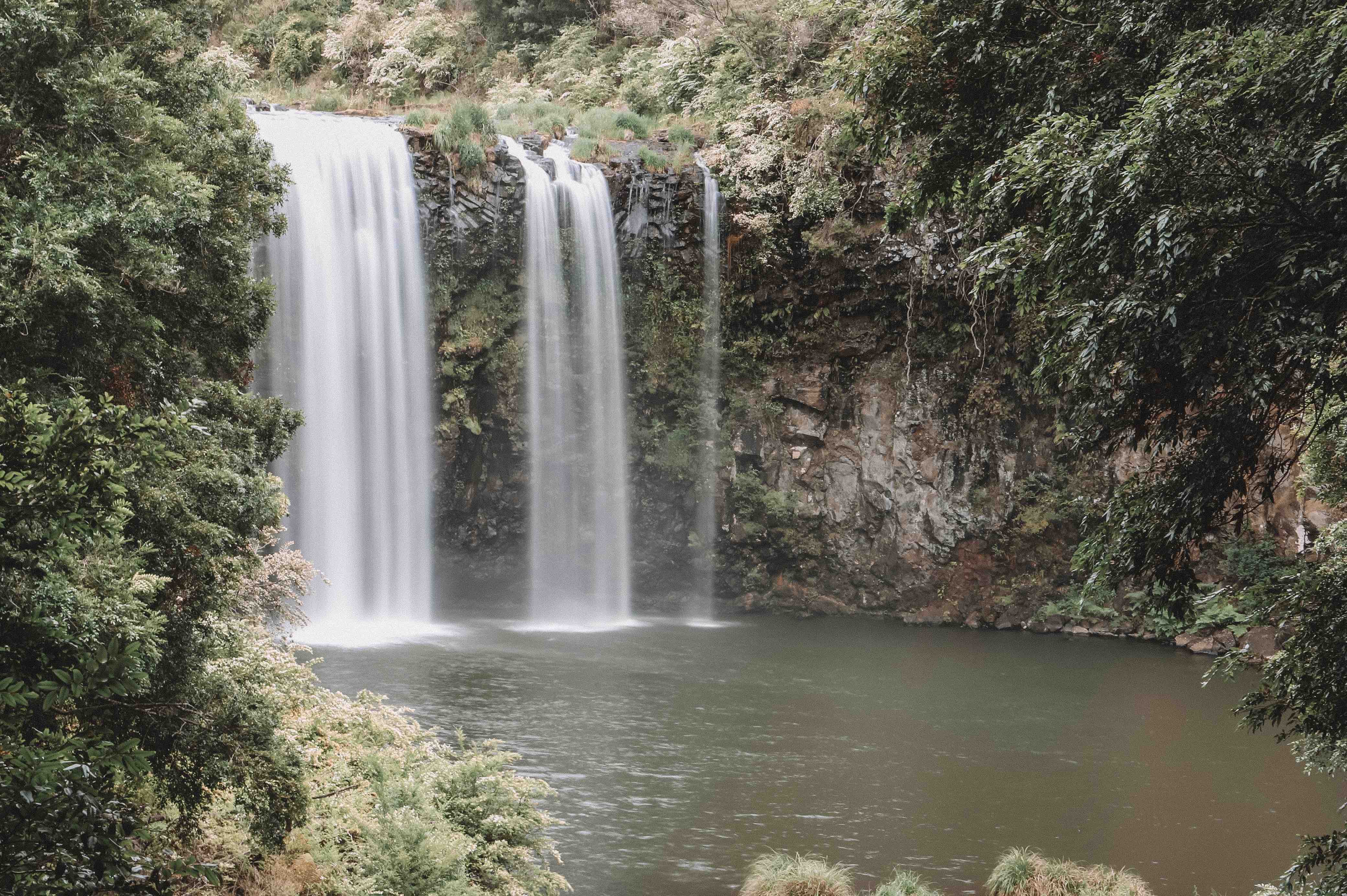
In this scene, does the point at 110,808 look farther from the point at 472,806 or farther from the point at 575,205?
the point at 575,205

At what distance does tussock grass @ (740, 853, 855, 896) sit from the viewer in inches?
339

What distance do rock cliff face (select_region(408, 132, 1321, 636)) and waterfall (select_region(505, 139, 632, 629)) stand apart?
36 cm

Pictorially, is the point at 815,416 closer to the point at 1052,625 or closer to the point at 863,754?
the point at 1052,625

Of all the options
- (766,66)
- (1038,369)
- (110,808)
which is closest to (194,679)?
(110,808)

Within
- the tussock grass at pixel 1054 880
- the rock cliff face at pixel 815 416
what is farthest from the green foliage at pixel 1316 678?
the rock cliff face at pixel 815 416

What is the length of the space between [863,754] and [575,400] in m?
13.1

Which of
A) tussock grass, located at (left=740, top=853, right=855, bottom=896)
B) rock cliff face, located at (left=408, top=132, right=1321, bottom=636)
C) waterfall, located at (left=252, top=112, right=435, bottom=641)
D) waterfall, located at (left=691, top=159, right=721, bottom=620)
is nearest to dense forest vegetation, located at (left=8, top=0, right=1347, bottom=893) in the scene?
tussock grass, located at (left=740, top=853, right=855, bottom=896)

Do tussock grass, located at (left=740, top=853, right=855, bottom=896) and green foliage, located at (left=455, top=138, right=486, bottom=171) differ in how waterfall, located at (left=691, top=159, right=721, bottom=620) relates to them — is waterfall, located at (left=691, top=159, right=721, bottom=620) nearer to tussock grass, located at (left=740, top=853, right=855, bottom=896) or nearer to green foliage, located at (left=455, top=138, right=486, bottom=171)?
green foliage, located at (left=455, top=138, right=486, bottom=171)

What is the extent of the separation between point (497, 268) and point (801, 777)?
14.5 meters

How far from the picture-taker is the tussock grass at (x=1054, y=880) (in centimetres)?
883

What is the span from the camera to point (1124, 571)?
6.22 metres

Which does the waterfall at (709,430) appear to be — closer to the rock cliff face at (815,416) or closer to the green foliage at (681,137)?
the rock cliff face at (815,416)

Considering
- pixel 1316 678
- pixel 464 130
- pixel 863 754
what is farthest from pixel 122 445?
pixel 464 130

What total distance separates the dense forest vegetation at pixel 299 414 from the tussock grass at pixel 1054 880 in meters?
2.01
